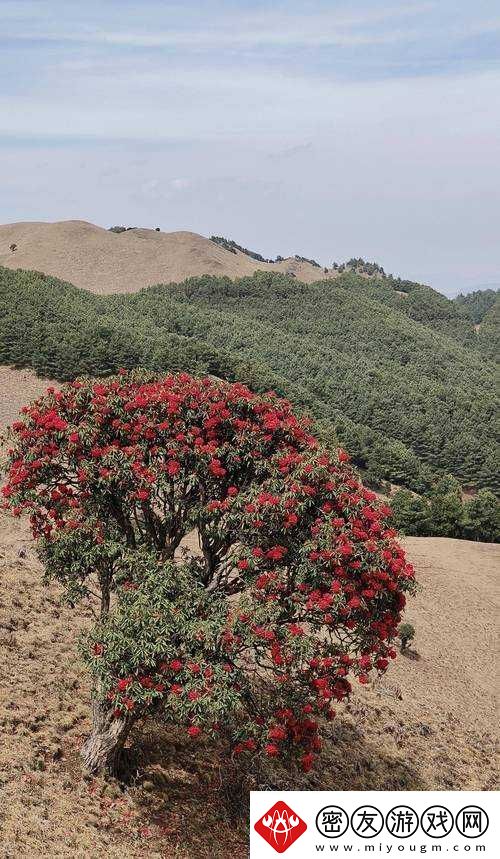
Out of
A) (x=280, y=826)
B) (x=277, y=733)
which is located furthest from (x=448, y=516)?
(x=280, y=826)

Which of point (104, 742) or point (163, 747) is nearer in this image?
point (104, 742)

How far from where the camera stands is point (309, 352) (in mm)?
93000

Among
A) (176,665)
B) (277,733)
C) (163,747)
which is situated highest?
(176,665)

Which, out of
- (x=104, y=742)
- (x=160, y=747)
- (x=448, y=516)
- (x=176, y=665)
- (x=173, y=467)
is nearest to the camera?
(x=176, y=665)

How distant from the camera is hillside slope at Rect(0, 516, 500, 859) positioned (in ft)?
39.4

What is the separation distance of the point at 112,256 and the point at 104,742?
132982mm

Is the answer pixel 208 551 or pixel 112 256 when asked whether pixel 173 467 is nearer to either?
pixel 208 551

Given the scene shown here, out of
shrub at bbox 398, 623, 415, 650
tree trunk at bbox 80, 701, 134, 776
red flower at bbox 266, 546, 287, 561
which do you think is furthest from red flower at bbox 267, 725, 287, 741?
shrub at bbox 398, 623, 415, 650

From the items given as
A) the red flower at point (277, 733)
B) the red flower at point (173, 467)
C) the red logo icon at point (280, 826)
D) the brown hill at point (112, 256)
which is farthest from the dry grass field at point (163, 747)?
the brown hill at point (112, 256)

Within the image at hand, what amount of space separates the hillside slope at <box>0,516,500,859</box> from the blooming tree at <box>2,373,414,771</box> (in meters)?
1.04

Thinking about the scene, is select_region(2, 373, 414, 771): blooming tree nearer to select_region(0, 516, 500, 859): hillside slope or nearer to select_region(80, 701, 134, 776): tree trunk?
select_region(80, 701, 134, 776): tree trunk

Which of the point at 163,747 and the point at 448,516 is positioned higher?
the point at 448,516

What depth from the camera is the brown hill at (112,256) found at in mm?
128625

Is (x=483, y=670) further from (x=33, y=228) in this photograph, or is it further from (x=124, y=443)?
(x=33, y=228)
